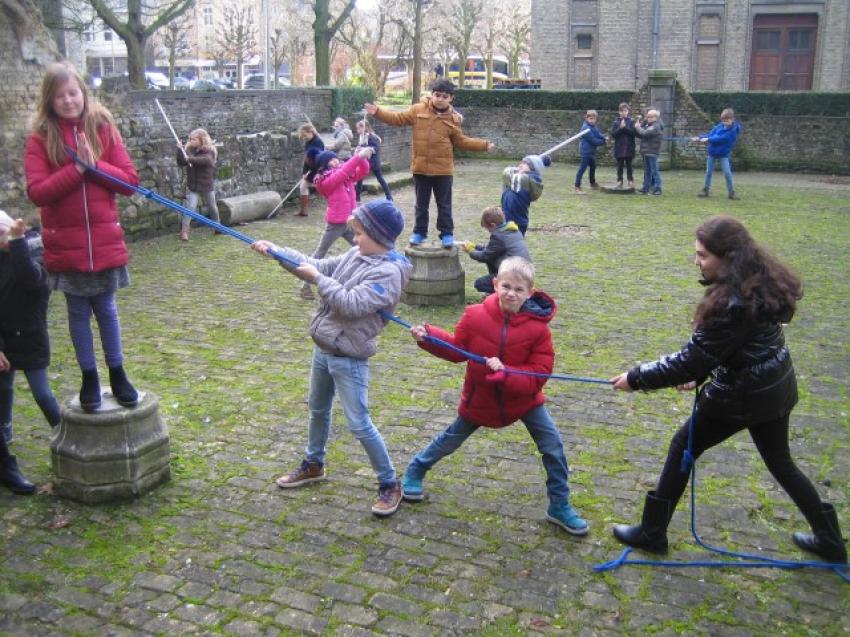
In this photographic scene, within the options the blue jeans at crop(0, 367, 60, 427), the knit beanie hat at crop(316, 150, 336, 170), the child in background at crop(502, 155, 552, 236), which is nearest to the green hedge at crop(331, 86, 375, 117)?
the knit beanie hat at crop(316, 150, 336, 170)

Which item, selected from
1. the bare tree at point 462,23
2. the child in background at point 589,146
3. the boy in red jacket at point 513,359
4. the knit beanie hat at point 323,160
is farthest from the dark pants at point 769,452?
the bare tree at point 462,23

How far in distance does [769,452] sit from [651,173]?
1686cm

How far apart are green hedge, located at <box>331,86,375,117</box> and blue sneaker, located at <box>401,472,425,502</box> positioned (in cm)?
2095

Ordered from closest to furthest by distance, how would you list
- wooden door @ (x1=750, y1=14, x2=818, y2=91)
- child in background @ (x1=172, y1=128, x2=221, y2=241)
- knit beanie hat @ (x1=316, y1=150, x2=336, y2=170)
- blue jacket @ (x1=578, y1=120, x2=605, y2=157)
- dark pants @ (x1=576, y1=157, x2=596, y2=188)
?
knit beanie hat @ (x1=316, y1=150, x2=336, y2=170)
child in background @ (x1=172, y1=128, x2=221, y2=241)
blue jacket @ (x1=578, y1=120, x2=605, y2=157)
dark pants @ (x1=576, y1=157, x2=596, y2=188)
wooden door @ (x1=750, y1=14, x2=818, y2=91)

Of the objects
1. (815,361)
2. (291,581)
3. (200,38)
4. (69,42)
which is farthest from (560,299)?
(200,38)

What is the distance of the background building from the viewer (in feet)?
119

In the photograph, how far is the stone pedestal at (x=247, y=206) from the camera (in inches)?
613

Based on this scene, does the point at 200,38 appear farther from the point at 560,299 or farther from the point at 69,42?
the point at 560,299

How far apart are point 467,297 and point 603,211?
8041 mm

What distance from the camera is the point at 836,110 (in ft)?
85.8

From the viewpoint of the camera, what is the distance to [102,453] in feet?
16.7

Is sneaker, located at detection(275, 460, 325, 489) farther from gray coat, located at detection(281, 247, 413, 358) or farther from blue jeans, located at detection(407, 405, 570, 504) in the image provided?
blue jeans, located at detection(407, 405, 570, 504)

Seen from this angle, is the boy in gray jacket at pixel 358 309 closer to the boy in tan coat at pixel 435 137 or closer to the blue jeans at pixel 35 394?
→ the blue jeans at pixel 35 394

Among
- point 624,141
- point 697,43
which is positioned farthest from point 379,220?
point 697,43
